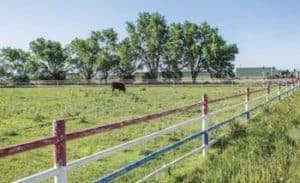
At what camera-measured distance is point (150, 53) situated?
93438mm

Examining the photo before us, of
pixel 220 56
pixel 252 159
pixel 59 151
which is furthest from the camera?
pixel 220 56

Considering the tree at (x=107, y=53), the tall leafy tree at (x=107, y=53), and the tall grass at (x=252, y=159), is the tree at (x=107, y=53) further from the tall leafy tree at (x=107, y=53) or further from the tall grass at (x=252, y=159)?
the tall grass at (x=252, y=159)

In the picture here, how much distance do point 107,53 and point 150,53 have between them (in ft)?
28.9

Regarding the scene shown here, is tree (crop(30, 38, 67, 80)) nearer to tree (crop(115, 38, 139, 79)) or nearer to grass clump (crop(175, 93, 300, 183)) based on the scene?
tree (crop(115, 38, 139, 79))

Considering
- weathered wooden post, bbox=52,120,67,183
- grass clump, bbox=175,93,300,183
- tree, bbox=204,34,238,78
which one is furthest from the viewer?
tree, bbox=204,34,238,78

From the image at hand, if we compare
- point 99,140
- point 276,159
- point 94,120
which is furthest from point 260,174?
point 94,120

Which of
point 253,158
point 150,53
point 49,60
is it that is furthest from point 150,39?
point 253,158

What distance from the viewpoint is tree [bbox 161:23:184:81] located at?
91.4m

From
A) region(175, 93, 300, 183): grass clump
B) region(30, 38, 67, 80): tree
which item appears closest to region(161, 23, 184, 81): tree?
region(30, 38, 67, 80): tree

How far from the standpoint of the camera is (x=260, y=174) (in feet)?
26.5

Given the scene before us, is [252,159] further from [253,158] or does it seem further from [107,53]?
[107,53]

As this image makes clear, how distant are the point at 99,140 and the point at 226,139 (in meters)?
3.40

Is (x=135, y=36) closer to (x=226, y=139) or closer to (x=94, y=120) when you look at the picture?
(x=94, y=120)

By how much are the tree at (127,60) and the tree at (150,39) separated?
105cm
